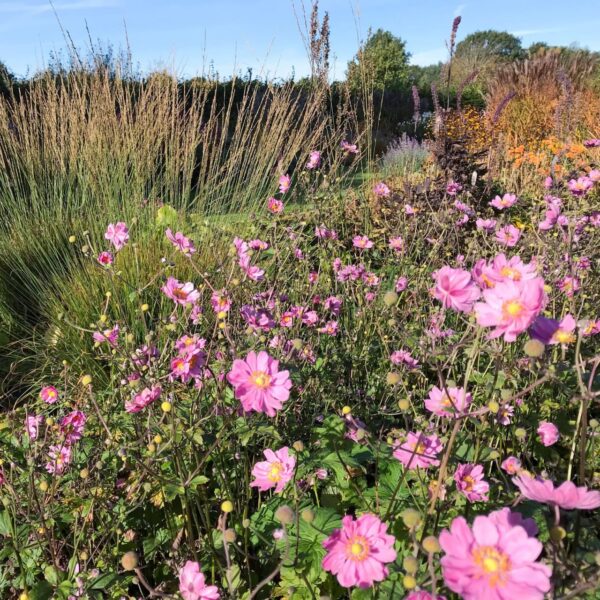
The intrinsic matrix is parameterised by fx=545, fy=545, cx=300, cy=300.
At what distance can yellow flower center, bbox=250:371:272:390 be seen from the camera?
103cm

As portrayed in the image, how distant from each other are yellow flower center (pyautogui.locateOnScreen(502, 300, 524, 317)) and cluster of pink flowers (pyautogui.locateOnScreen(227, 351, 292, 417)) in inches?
16.2

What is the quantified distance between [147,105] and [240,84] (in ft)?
20.4

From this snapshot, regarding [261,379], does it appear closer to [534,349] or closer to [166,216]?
[534,349]

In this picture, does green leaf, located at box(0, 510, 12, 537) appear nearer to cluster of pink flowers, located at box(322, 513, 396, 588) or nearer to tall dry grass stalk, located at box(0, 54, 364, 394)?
cluster of pink flowers, located at box(322, 513, 396, 588)

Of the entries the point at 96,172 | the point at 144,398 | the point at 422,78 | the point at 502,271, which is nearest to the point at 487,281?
the point at 502,271

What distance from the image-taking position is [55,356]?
255 centimetres

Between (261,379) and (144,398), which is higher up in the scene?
(261,379)

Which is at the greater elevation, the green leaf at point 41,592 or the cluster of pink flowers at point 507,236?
the cluster of pink flowers at point 507,236

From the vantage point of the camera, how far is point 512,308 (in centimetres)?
82

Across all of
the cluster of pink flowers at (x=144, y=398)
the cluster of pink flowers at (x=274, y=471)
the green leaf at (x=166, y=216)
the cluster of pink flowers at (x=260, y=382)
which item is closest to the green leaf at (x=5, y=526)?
the cluster of pink flowers at (x=144, y=398)

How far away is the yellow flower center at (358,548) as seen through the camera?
0.84 m

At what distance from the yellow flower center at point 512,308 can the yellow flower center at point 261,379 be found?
0.44m

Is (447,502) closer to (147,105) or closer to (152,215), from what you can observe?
(152,215)

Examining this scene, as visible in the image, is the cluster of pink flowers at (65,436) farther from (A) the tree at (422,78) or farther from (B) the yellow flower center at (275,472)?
(A) the tree at (422,78)
